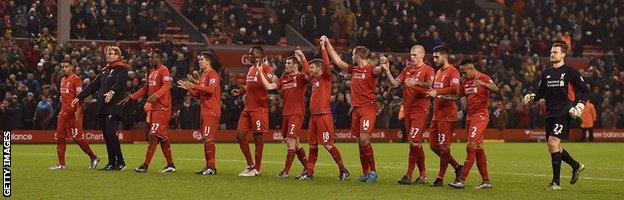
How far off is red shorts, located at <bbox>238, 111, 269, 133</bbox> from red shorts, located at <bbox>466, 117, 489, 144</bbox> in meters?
4.46

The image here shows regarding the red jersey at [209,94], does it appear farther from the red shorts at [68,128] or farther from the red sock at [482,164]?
the red sock at [482,164]

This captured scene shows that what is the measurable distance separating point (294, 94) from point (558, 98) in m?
4.91

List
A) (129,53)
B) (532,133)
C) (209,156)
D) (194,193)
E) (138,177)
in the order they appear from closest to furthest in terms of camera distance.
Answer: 1. (194,193)
2. (138,177)
3. (209,156)
4. (129,53)
5. (532,133)

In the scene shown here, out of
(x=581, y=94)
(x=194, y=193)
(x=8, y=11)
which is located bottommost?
(x=194, y=193)

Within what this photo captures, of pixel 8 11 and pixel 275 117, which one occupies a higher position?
pixel 8 11

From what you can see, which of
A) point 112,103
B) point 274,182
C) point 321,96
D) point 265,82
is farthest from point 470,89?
point 112,103

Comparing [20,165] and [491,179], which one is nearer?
[491,179]

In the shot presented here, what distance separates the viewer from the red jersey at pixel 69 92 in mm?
23219

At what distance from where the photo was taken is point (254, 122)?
2161 centimetres

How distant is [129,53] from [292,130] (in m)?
20.6

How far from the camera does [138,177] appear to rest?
2028 cm

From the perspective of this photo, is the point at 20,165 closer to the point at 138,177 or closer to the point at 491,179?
the point at 138,177

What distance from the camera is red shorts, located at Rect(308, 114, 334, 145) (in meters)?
20.3

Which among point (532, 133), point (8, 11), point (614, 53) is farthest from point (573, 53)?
point (8, 11)
